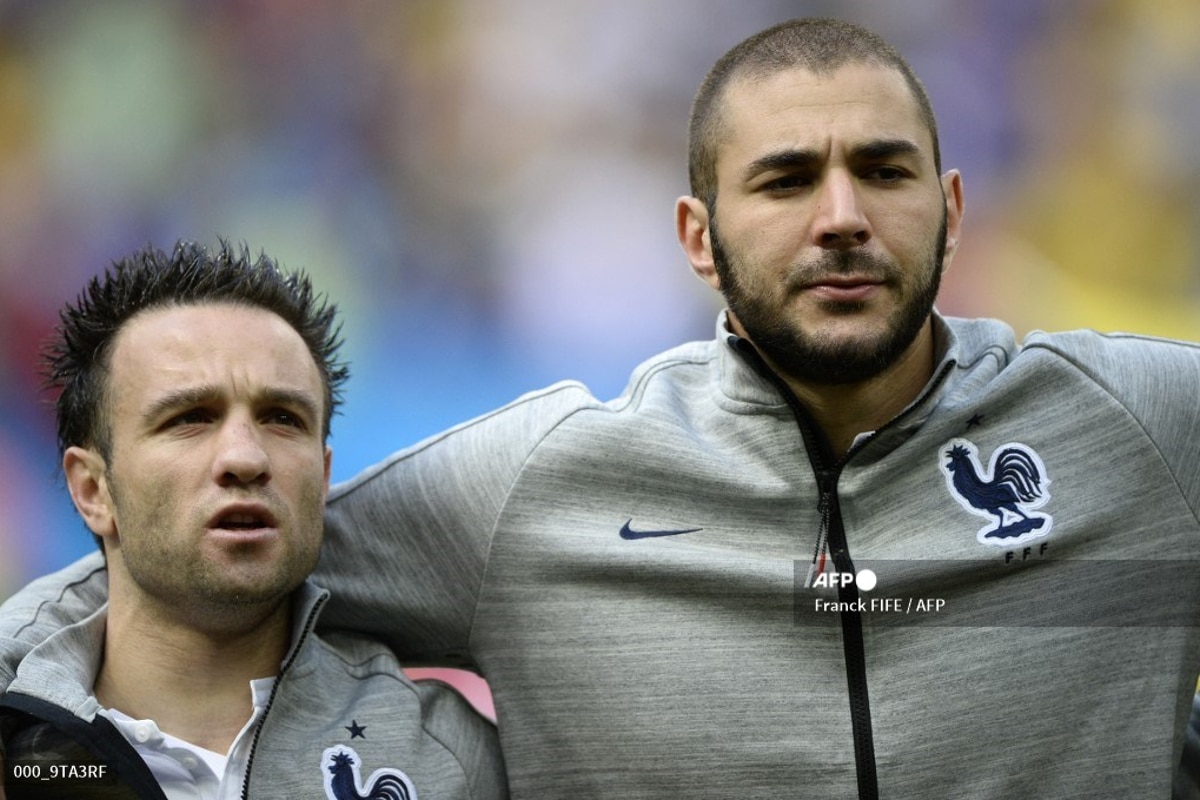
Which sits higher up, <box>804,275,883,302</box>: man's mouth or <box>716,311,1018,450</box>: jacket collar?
<box>804,275,883,302</box>: man's mouth

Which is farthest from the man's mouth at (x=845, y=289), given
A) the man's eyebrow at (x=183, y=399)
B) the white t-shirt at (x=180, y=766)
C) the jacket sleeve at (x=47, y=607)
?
the jacket sleeve at (x=47, y=607)

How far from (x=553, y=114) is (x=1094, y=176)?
1859mm

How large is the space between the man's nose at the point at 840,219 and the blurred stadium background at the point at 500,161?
2.36m

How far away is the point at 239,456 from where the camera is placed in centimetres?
191

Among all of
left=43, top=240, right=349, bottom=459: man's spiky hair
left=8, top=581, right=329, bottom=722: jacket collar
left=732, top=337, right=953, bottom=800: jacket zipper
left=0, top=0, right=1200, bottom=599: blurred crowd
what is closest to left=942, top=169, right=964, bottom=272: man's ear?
left=732, top=337, right=953, bottom=800: jacket zipper

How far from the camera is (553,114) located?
4621 millimetres

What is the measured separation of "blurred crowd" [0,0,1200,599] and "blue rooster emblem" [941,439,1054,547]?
2.37 metres

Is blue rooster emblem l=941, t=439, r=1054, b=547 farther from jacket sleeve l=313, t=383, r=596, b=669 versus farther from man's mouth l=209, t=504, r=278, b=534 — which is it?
man's mouth l=209, t=504, r=278, b=534

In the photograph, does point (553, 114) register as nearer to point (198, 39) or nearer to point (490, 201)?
point (490, 201)

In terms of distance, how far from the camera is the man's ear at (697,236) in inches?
90.4

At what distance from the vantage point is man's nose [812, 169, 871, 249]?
202 centimetres

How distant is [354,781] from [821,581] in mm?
747

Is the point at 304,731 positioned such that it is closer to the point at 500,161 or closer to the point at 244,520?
the point at 244,520

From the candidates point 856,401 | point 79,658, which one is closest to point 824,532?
point 856,401
